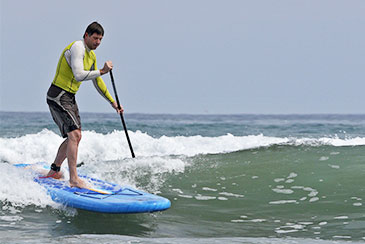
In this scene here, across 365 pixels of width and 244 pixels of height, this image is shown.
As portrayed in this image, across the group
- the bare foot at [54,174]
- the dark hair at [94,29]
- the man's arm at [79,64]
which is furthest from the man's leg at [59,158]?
the dark hair at [94,29]

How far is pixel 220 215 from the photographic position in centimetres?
582

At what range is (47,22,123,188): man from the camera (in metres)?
5.36

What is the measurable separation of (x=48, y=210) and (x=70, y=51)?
1.74 metres

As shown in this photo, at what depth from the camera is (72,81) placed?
554 cm

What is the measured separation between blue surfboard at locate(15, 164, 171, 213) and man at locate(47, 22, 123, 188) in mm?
175

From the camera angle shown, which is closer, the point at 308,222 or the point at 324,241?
the point at 324,241

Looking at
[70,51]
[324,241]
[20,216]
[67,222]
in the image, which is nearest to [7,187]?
[20,216]

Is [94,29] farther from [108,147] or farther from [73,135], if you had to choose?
[108,147]

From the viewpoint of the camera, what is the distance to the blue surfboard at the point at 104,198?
202 inches

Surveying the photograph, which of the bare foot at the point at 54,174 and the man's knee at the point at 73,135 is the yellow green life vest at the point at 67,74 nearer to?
the man's knee at the point at 73,135

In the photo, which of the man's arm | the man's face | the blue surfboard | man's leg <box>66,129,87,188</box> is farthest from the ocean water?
the man's face

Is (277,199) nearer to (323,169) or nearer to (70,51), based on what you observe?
(323,169)

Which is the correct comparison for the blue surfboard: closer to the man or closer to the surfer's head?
the man

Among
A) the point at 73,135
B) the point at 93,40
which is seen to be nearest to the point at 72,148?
the point at 73,135
